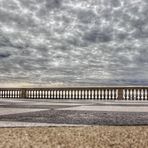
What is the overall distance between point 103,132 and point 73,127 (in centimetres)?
73

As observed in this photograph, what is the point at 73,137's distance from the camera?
426cm

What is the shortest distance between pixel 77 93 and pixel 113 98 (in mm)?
2465

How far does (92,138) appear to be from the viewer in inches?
165

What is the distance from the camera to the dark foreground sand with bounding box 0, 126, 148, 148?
3.82 metres

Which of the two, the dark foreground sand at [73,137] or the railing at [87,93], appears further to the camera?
the railing at [87,93]

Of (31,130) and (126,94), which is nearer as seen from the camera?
(31,130)

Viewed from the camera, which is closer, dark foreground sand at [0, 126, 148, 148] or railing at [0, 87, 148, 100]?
dark foreground sand at [0, 126, 148, 148]

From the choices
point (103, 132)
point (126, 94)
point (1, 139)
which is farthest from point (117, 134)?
point (126, 94)

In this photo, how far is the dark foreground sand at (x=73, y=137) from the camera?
12.5ft

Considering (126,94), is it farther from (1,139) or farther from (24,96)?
(1,139)

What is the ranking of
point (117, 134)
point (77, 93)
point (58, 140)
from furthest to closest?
point (77, 93) → point (117, 134) → point (58, 140)

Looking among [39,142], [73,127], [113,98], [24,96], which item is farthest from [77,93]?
[39,142]

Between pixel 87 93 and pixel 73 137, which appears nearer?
pixel 73 137

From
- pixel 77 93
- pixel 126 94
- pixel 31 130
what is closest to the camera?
pixel 31 130
